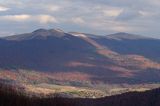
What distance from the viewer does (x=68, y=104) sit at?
3284 cm

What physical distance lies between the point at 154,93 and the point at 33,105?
61887 mm

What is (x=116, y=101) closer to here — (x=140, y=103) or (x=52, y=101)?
(x=140, y=103)

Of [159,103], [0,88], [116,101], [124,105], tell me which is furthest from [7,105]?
[116,101]

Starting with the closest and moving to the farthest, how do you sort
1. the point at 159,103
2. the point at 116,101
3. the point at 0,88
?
the point at 0,88 → the point at 159,103 → the point at 116,101

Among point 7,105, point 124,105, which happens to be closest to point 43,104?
point 7,105

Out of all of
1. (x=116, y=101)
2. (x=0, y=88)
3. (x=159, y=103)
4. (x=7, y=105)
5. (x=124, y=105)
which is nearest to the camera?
(x=7, y=105)

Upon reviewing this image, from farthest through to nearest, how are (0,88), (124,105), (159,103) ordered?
1. (124,105)
2. (159,103)
3. (0,88)

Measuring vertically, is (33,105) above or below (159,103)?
above

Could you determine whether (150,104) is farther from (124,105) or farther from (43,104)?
(43,104)

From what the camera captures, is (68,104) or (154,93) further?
(154,93)

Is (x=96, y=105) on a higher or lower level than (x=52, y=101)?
lower

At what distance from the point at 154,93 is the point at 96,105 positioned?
45.7ft

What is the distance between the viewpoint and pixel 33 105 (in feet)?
100

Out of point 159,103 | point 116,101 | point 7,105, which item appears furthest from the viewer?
point 116,101
